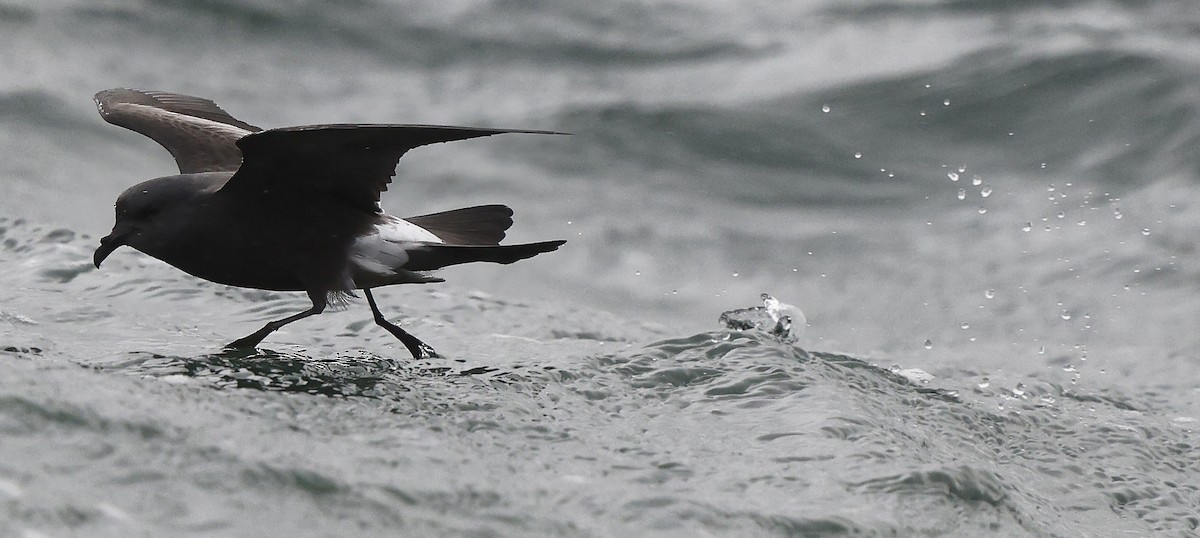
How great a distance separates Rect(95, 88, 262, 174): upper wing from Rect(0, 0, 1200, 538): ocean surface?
0.66 metres

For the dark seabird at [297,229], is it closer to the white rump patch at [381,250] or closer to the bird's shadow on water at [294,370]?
the white rump patch at [381,250]

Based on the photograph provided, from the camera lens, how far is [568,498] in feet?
11.8

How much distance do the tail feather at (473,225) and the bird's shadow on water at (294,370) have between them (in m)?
0.49

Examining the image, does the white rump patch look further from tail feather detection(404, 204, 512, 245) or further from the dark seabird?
tail feather detection(404, 204, 512, 245)

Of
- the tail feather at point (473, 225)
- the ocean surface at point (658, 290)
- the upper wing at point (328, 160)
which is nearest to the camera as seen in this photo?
the ocean surface at point (658, 290)

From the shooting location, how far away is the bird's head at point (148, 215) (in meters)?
4.85

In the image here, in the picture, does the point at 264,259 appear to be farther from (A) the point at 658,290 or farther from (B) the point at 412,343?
(A) the point at 658,290

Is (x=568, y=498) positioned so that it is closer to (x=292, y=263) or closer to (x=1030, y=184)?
(x=292, y=263)

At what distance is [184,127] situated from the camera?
5.84m

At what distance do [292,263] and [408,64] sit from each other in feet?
16.4

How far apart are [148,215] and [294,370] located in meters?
0.82

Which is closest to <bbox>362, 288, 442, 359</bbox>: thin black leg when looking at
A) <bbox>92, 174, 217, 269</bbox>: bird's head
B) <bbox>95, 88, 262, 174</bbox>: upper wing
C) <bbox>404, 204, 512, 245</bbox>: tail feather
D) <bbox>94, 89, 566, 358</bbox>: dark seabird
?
<bbox>94, 89, 566, 358</bbox>: dark seabird

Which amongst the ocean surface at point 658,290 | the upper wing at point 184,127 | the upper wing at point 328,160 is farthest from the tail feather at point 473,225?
the upper wing at point 184,127

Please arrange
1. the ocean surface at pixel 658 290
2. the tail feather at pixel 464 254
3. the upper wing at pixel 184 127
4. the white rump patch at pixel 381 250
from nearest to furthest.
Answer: the ocean surface at pixel 658 290 < the tail feather at pixel 464 254 < the white rump patch at pixel 381 250 < the upper wing at pixel 184 127
